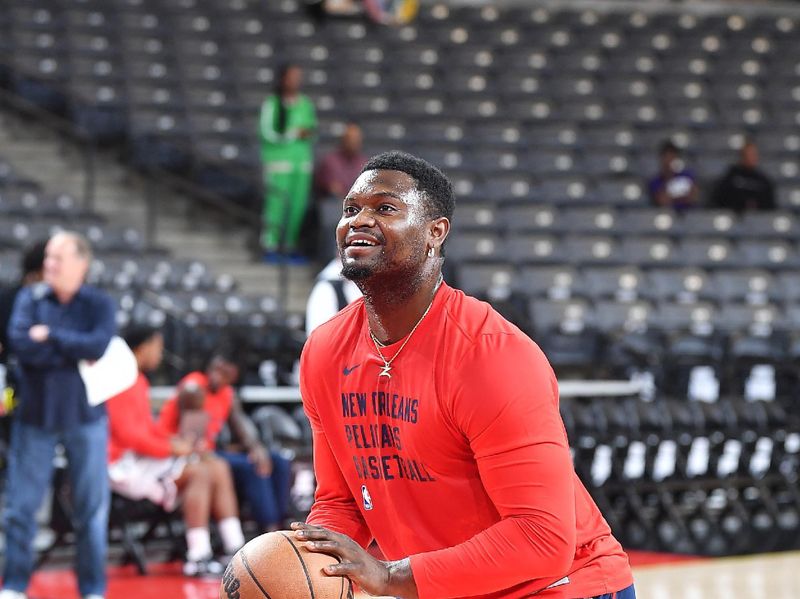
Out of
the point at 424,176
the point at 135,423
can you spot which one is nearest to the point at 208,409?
the point at 135,423

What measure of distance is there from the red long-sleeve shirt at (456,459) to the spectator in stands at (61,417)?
3.01 meters

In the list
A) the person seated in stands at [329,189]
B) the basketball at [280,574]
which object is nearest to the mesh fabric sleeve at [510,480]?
the basketball at [280,574]

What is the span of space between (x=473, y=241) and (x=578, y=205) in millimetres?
1617

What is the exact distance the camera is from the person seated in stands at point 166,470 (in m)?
6.50

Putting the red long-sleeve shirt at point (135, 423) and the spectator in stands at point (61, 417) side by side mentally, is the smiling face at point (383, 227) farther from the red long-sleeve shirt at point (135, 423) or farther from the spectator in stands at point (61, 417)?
the red long-sleeve shirt at point (135, 423)

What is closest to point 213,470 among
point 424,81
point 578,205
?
point 578,205

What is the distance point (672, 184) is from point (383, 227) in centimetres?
1003

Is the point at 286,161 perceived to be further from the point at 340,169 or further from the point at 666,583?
the point at 666,583

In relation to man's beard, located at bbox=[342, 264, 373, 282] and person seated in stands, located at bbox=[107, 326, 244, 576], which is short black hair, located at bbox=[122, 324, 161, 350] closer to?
person seated in stands, located at bbox=[107, 326, 244, 576]

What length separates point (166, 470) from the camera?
6680 millimetres

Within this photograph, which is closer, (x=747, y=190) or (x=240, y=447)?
(x=240, y=447)

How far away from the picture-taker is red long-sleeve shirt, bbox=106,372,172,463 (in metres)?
6.47

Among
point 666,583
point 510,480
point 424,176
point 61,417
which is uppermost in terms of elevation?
point 424,176

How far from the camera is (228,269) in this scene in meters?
10.8
